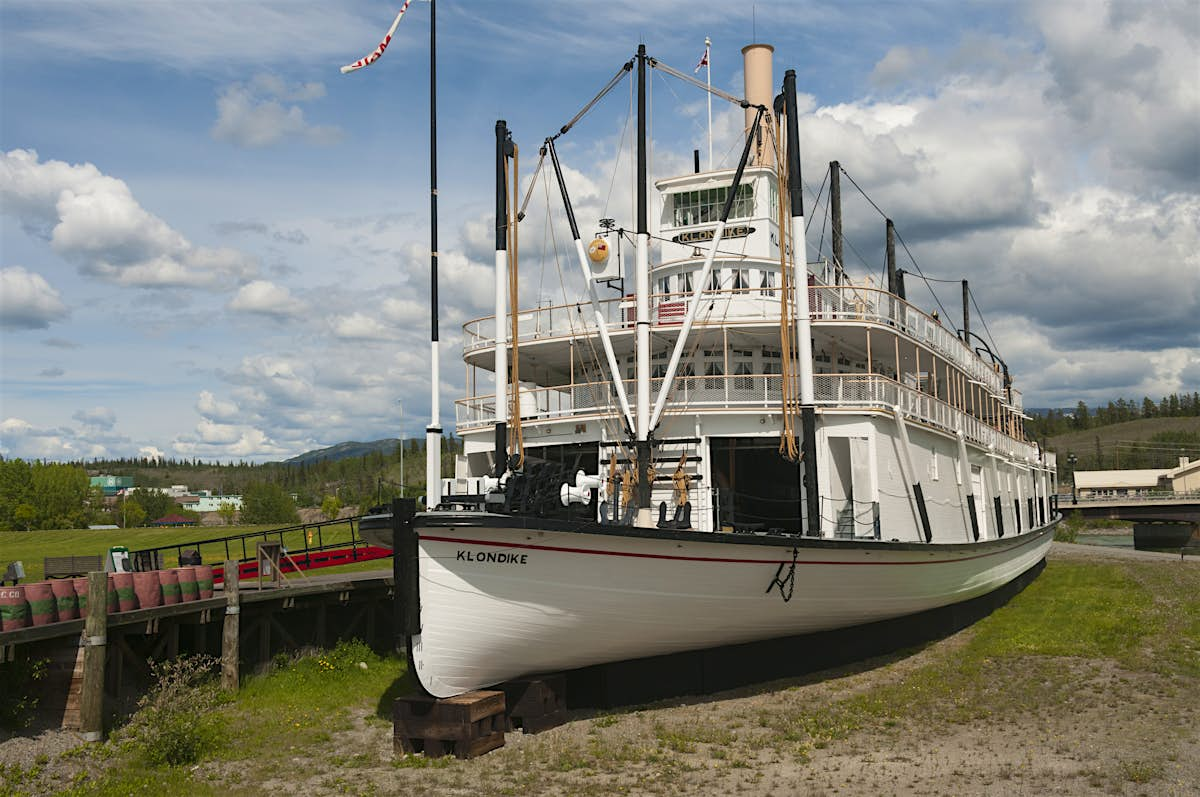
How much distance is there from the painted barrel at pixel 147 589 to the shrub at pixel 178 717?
2.97 ft

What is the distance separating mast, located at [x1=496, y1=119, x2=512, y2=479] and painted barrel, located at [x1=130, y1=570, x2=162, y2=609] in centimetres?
601

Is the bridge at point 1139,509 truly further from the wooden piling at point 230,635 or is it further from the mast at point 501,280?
the wooden piling at point 230,635

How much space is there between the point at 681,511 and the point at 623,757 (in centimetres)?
477

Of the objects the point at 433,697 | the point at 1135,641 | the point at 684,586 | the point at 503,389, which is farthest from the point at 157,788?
the point at 1135,641

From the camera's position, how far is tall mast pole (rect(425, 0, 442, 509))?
16656mm

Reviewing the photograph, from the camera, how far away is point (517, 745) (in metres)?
12.3

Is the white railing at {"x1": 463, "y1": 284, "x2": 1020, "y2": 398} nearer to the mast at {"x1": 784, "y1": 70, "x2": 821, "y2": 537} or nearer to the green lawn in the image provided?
the mast at {"x1": 784, "y1": 70, "x2": 821, "y2": 537}

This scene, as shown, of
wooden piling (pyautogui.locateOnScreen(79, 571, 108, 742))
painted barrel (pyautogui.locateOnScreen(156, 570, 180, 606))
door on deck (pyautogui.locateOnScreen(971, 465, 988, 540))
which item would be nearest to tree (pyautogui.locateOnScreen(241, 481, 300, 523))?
door on deck (pyautogui.locateOnScreen(971, 465, 988, 540))

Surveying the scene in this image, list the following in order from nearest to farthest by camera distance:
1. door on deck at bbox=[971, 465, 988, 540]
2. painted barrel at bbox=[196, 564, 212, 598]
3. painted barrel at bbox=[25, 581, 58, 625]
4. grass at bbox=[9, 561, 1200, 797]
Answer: grass at bbox=[9, 561, 1200, 797], painted barrel at bbox=[25, 581, 58, 625], painted barrel at bbox=[196, 564, 212, 598], door on deck at bbox=[971, 465, 988, 540]

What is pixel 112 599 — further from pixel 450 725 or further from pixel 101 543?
pixel 101 543

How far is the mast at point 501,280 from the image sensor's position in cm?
1805

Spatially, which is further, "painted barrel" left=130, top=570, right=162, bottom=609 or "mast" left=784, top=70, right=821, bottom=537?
"mast" left=784, top=70, right=821, bottom=537

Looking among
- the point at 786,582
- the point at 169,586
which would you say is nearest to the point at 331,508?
the point at 169,586

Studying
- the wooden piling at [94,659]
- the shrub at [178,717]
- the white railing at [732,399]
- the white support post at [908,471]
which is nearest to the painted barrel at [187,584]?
the shrub at [178,717]
